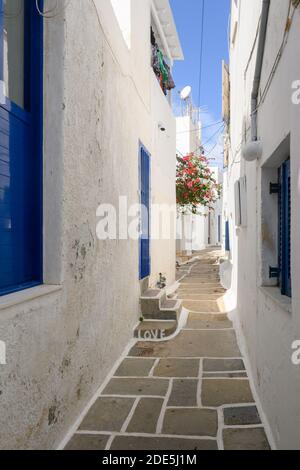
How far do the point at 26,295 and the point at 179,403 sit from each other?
Result: 6.63 feet

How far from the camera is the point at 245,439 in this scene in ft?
10.3

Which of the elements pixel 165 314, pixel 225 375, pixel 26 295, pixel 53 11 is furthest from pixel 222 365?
pixel 53 11

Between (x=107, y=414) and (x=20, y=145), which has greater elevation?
(x=20, y=145)

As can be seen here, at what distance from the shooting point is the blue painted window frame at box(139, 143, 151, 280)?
6.99 metres

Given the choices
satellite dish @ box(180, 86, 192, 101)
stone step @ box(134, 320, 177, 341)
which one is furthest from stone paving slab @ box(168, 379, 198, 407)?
satellite dish @ box(180, 86, 192, 101)

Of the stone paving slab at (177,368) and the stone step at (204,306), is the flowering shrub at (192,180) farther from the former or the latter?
the stone paving slab at (177,368)

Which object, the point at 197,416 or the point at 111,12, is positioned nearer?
the point at 197,416

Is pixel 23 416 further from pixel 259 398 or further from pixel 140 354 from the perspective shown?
pixel 140 354

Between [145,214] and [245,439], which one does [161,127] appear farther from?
[245,439]

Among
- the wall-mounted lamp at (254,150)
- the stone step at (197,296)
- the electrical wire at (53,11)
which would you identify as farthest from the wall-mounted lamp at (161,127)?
the electrical wire at (53,11)

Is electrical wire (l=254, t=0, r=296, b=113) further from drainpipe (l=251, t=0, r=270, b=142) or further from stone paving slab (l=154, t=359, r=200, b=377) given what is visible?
stone paving slab (l=154, t=359, r=200, b=377)

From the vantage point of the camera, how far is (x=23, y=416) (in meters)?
2.41
